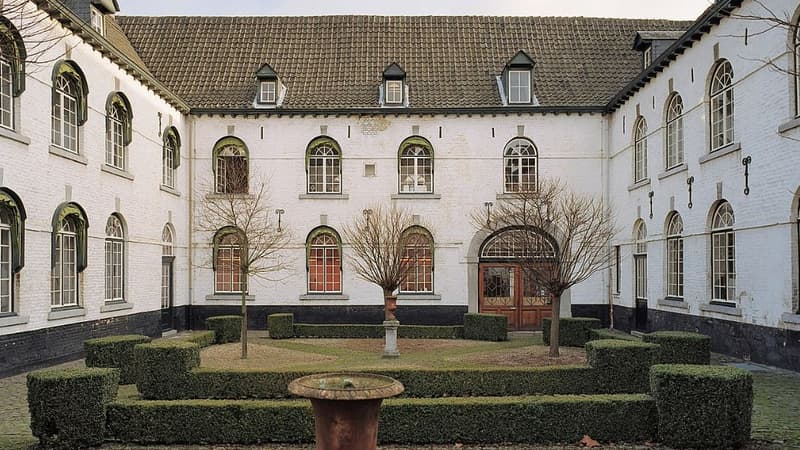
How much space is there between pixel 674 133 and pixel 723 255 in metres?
4.14

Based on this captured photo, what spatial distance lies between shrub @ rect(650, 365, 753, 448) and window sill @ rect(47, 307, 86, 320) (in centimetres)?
1206

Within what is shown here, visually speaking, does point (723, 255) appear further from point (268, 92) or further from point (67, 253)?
point (268, 92)

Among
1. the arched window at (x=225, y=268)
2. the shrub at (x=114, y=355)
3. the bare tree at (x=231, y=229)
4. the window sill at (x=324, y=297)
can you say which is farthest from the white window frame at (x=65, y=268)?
the window sill at (x=324, y=297)

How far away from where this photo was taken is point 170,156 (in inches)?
873

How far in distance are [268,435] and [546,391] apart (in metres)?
4.52

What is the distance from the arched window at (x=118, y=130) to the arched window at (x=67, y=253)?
2.25 m

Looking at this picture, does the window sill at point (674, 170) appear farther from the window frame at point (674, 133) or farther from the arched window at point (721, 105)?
the arched window at point (721, 105)

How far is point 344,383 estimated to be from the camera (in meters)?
6.92

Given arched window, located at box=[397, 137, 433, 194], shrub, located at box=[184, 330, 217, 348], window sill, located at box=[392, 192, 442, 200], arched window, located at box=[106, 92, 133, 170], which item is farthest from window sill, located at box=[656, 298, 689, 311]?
arched window, located at box=[106, 92, 133, 170]

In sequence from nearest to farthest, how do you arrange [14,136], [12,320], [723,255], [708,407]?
[708,407] → [12,320] → [14,136] → [723,255]

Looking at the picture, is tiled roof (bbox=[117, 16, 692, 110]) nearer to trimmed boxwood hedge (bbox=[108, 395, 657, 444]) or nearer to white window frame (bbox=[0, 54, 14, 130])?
white window frame (bbox=[0, 54, 14, 130])

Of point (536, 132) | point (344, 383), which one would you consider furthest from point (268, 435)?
point (536, 132)

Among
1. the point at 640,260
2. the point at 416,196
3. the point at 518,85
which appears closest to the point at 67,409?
the point at 416,196

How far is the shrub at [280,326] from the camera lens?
20.3 meters
